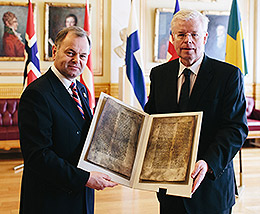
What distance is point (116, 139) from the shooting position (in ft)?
6.00

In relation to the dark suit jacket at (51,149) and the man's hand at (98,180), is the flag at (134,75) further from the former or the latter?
the man's hand at (98,180)

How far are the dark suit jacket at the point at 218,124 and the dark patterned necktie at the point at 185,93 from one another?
0.09 feet

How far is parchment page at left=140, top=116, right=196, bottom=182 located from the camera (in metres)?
1.70

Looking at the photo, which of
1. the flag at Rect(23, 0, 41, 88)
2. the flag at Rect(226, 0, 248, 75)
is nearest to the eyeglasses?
→ the flag at Rect(226, 0, 248, 75)

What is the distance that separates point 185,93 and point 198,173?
1.64 ft

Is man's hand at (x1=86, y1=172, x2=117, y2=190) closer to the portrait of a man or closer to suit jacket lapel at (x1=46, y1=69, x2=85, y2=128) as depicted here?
suit jacket lapel at (x1=46, y1=69, x2=85, y2=128)

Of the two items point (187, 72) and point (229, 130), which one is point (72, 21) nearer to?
point (187, 72)

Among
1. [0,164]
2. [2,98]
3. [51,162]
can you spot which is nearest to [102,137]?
[51,162]

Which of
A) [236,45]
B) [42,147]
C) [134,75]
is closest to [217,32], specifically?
[236,45]

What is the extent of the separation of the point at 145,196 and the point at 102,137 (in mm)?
3125

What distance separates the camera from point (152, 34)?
7883 mm

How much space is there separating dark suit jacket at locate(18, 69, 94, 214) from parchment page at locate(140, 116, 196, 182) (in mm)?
354

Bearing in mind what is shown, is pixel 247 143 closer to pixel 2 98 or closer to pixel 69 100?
pixel 2 98

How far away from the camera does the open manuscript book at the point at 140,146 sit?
5.61 ft
